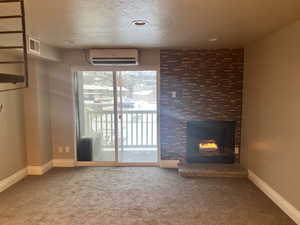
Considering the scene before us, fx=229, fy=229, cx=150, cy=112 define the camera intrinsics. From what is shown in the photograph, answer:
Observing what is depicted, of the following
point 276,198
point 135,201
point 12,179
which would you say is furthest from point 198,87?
point 12,179

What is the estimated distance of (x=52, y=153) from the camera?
4633mm

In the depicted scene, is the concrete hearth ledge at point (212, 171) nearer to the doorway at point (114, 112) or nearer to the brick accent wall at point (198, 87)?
the brick accent wall at point (198, 87)

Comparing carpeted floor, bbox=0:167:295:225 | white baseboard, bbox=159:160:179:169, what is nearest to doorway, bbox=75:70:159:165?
white baseboard, bbox=159:160:179:169

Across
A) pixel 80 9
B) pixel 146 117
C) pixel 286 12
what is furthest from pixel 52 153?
pixel 286 12

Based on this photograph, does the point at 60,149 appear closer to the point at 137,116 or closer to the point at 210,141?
the point at 137,116

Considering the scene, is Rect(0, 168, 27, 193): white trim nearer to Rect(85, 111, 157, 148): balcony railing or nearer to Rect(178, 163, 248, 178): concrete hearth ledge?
Rect(85, 111, 157, 148): balcony railing

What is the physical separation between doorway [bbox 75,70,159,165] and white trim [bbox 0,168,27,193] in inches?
41.2

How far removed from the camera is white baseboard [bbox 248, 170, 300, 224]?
2670 millimetres

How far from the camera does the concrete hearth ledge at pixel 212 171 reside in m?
4.01

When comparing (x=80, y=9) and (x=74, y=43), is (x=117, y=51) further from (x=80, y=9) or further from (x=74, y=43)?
(x=80, y=9)

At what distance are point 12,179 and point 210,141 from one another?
3604 mm

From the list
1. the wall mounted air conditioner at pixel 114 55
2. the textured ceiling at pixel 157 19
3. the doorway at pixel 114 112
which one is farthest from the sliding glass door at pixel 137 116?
the textured ceiling at pixel 157 19

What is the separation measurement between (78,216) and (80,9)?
2.34 meters

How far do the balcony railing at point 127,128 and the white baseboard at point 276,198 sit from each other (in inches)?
82.7
